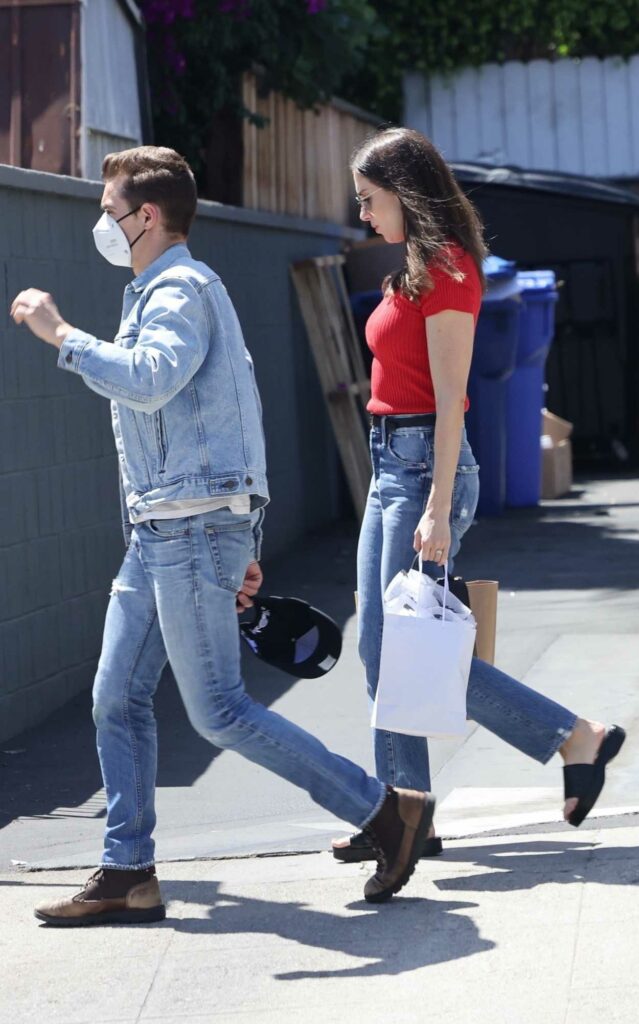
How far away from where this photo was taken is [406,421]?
4258mm

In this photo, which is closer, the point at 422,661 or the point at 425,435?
the point at 422,661

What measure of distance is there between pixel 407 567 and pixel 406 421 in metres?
0.36

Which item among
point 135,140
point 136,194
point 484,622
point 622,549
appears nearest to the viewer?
point 136,194

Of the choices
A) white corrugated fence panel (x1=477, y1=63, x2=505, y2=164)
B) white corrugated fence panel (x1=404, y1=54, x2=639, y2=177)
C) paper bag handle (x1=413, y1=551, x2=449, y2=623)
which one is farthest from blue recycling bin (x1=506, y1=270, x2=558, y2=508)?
paper bag handle (x1=413, y1=551, x2=449, y2=623)

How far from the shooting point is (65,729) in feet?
20.7

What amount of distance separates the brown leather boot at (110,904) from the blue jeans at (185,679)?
4 centimetres

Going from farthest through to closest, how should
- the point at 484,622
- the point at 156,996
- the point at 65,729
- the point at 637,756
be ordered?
the point at 65,729, the point at 637,756, the point at 484,622, the point at 156,996

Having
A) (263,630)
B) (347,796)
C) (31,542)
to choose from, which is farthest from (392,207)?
(31,542)

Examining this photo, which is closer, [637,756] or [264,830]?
[264,830]

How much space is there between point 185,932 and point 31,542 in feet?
8.79

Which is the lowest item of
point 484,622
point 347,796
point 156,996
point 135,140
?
point 156,996

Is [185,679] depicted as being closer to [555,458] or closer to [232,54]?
[232,54]

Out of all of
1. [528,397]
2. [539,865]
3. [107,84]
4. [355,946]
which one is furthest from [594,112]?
[355,946]

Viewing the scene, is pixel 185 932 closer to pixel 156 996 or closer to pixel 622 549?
pixel 156 996
